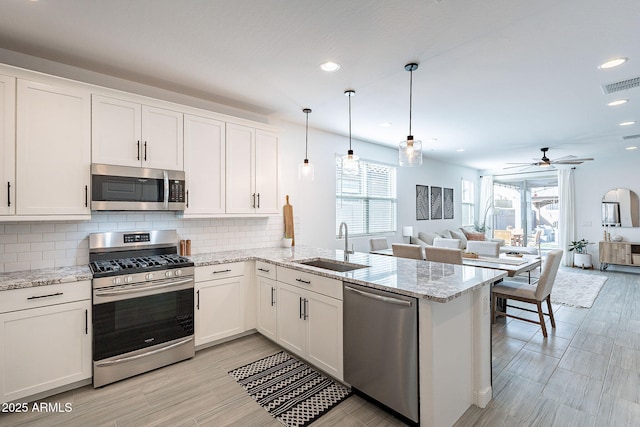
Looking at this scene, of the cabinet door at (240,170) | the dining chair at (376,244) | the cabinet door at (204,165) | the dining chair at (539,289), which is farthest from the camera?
the dining chair at (376,244)

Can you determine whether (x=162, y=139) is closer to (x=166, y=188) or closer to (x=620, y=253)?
(x=166, y=188)

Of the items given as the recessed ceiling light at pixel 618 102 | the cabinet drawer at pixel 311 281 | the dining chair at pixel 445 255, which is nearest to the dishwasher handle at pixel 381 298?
the cabinet drawer at pixel 311 281

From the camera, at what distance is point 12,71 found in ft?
7.36

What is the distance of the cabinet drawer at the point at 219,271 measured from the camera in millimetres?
2959

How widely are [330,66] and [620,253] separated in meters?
8.42

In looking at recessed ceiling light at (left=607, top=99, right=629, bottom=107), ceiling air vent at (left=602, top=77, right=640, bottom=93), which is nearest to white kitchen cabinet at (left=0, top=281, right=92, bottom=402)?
ceiling air vent at (left=602, top=77, right=640, bottom=93)

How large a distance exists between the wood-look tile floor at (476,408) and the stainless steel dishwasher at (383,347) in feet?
0.64

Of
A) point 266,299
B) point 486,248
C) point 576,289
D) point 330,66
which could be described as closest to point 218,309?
point 266,299

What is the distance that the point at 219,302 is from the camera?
3.10 metres

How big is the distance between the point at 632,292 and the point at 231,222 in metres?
6.97

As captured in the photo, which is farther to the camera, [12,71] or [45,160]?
[45,160]

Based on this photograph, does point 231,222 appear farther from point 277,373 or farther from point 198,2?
point 198,2

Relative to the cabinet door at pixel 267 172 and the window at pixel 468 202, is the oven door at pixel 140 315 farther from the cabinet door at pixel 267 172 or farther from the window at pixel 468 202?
the window at pixel 468 202

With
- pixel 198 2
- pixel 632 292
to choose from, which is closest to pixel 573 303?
pixel 632 292
